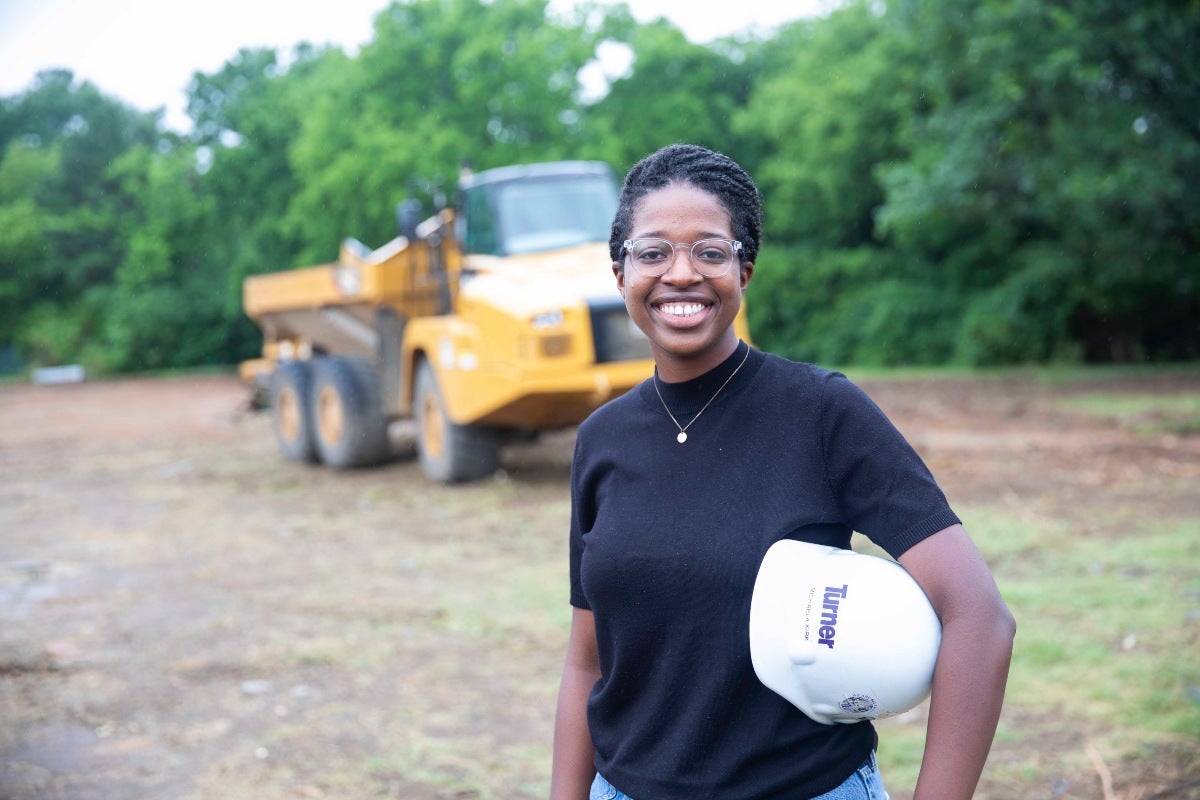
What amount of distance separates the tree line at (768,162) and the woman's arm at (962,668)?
10.2 metres

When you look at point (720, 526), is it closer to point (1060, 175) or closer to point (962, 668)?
point (962, 668)

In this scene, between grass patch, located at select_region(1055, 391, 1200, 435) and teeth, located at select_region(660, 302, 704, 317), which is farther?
grass patch, located at select_region(1055, 391, 1200, 435)

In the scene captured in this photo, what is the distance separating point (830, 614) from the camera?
1848 millimetres

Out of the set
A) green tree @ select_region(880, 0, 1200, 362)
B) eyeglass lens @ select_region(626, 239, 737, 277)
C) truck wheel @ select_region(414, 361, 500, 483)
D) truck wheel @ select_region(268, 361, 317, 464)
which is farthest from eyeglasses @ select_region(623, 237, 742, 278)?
green tree @ select_region(880, 0, 1200, 362)

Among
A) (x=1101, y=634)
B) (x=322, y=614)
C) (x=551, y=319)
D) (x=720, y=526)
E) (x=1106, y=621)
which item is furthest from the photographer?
(x=551, y=319)

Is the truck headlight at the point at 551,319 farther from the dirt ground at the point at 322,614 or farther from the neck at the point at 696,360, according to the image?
the neck at the point at 696,360

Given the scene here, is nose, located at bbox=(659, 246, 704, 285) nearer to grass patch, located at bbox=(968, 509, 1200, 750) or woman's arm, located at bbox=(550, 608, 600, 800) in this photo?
woman's arm, located at bbox=(550, 608, 600, 800)

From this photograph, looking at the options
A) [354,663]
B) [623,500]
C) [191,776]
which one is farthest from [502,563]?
[623,500]

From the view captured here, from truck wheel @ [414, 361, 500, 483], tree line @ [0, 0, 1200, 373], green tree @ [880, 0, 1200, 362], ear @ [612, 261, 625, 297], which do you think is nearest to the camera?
ear @ [612, 261, 625, 297]

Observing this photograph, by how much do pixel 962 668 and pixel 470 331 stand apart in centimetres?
944

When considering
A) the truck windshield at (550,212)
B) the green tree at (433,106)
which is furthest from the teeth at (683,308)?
the green tree at (433,106)

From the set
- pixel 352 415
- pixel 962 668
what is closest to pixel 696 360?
pixel 962 668

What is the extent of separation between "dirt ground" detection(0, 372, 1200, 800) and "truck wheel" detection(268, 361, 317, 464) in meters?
0.38

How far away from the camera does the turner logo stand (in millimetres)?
1839
